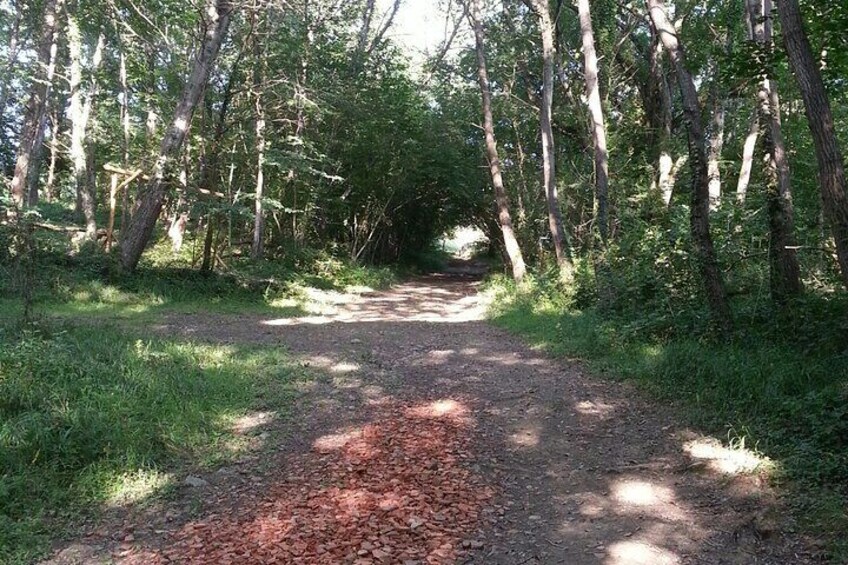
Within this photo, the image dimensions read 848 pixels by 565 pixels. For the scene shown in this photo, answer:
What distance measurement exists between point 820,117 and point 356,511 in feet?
16.1

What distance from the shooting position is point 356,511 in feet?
13.4

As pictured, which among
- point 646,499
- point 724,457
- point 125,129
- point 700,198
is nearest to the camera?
point 646,499

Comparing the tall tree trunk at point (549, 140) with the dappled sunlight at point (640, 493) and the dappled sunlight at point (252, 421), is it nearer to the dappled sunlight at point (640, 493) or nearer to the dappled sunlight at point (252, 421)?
the dappled sunlight at point (252, 421)

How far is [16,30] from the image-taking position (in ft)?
57.2

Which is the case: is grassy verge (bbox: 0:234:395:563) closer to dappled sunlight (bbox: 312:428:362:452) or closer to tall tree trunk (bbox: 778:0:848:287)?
dappled sunlight (bbox: 312:428:362:452)

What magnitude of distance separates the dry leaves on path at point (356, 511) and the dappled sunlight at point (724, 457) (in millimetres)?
1786

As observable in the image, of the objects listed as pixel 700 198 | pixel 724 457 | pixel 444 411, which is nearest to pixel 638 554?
pixel 724 457

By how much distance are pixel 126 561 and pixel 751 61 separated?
7.61m

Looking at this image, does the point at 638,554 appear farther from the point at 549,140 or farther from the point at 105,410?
the point at 549,140

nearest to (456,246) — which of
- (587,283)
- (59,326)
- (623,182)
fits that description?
(623,182)

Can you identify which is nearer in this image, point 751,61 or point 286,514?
point 286,514

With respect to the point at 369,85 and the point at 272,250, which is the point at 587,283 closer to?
the point at 272,250

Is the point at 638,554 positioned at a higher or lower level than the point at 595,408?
lower

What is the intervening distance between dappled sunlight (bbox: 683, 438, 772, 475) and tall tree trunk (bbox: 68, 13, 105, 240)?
1506cm
